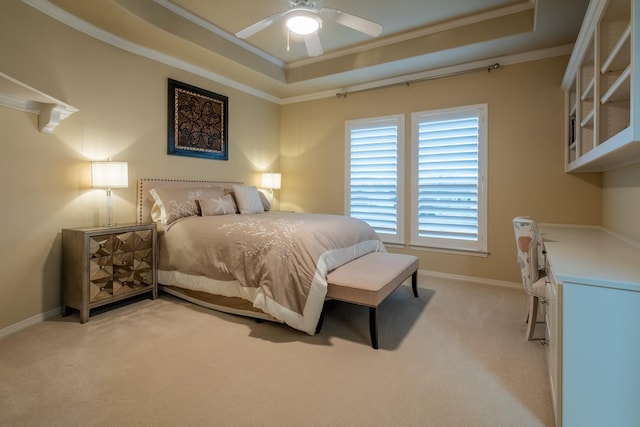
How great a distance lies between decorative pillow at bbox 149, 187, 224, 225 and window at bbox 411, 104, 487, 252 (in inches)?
108

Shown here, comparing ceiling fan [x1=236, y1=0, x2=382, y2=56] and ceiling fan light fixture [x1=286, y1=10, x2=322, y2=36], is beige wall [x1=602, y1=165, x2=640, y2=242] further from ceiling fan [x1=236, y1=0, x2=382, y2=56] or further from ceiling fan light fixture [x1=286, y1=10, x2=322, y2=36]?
ceiling fan light fixture [x1=286, y1=10, x2=322, y2=36]

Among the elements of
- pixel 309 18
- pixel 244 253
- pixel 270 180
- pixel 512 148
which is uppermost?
pixel 309 18

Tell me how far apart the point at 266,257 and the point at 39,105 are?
220 centimetres

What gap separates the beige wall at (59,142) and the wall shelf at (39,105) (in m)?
0.05

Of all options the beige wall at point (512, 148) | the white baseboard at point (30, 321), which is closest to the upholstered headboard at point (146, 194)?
the white baseboard at point (30, 321)

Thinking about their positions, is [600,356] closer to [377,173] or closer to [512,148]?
[512,148]

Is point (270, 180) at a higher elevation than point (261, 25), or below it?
below

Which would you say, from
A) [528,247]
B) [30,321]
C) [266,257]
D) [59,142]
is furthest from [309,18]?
[30,321]

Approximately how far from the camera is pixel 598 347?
1.28 metres

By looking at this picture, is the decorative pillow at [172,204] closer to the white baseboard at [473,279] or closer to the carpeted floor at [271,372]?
the carpeted floor at [271,372]

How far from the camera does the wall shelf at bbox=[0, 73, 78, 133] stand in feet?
7.38

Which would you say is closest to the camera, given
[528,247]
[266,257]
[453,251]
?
[528,247]

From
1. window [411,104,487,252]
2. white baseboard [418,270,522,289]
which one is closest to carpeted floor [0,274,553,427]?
white baseboard [418,270,522,289]

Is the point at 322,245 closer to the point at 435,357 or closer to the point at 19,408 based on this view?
the point at 435,357
